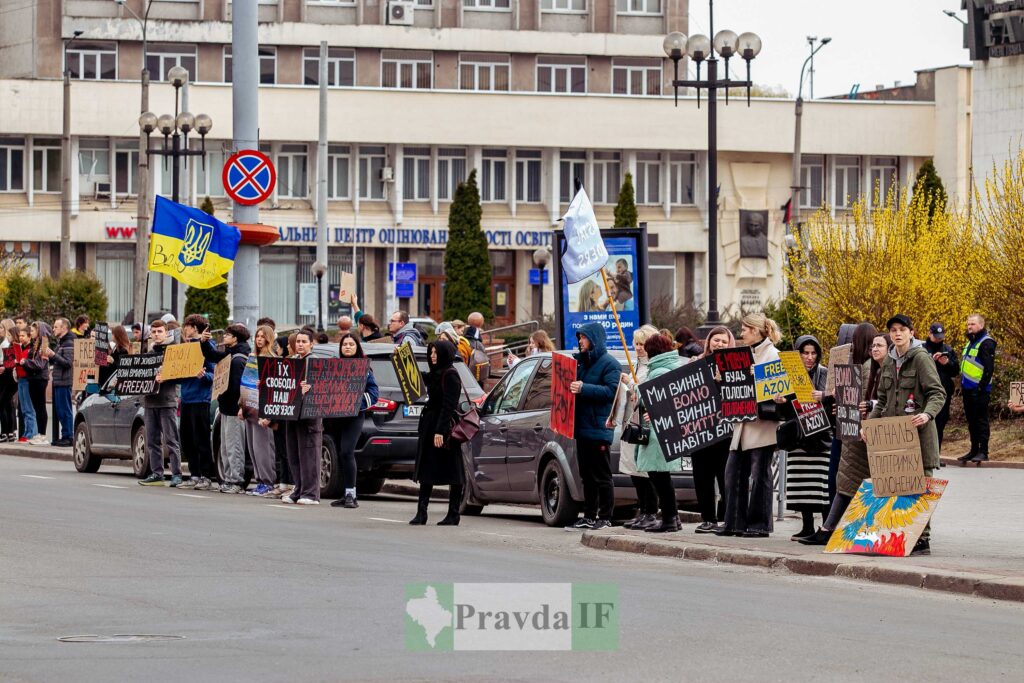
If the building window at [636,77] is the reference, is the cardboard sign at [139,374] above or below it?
below

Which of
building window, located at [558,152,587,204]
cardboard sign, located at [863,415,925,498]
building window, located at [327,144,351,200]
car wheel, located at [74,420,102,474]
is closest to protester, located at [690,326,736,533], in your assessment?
cardboard sign, located at [863,415,925,498]

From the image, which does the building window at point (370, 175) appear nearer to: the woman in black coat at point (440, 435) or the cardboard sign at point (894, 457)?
the woman in black coat at point (440, 435)

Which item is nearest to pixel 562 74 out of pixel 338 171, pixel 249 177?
pixel 338 171

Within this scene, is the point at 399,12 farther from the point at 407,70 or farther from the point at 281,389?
the point at 281,389

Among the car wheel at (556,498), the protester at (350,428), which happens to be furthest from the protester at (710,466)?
the protester at (350,428)

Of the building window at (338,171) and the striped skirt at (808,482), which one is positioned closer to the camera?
the striped skirt at (808,482)

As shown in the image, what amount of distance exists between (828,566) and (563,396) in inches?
153

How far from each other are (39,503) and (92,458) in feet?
21.9

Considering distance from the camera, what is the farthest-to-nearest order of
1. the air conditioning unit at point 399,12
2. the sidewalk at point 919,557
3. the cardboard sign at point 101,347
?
the air conditioning unit at point 399,12 → the cardboard sign at point 101,347 → the sidewalk at point 919,557

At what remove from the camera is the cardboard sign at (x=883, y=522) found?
1373cm

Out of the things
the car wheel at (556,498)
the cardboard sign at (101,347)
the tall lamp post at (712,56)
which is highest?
the tall lamp post at (712,56)

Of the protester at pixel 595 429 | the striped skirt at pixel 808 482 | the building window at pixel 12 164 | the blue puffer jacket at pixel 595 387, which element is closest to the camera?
the striped skirt at pixel 808 482

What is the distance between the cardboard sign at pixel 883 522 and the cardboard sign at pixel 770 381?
123 centimetres

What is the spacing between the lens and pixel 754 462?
1538cm
